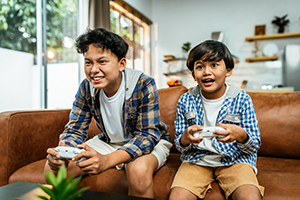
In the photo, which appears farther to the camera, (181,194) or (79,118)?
(79,118)

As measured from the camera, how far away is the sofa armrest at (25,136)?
1.32 m

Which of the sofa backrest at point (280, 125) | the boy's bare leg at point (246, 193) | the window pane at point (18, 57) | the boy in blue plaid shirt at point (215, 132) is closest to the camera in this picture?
the boy's bare leg at point (246, 193)

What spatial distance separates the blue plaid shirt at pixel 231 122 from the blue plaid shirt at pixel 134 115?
139 millimetres

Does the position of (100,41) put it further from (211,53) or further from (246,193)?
(246,193)

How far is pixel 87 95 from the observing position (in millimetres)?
1365

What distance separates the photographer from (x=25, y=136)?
1.42 m

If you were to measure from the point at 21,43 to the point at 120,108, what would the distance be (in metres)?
2.02

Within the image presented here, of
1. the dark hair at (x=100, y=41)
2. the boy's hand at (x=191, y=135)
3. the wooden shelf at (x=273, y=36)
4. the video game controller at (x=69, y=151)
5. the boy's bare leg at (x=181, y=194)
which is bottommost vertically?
the boy's bare leg at (x=181, y=194)

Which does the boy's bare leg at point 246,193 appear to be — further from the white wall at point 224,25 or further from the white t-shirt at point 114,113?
the white wall at point 224,25

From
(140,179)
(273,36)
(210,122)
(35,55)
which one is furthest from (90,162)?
(273,36)

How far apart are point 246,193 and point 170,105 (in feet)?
2.76

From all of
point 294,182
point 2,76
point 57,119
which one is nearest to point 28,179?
point 57,119

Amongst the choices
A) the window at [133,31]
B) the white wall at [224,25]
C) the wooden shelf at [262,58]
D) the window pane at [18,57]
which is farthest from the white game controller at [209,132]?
the wooden shelf at [262,58]

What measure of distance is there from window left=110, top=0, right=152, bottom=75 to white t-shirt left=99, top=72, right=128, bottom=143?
123 inches
